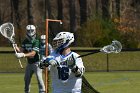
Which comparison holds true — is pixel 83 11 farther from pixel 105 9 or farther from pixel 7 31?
pixel 7 31

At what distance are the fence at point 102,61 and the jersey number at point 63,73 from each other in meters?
20.8

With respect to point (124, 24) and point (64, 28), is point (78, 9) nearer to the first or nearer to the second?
point (64, 28)

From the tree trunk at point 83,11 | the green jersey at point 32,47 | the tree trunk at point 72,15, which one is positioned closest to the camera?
the green jersey at point 32,47

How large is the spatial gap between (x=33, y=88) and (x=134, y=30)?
36.4 meters

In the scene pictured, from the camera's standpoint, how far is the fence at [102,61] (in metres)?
31.3

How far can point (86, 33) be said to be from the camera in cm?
5556

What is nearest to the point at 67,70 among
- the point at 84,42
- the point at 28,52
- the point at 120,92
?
the point at 28,52

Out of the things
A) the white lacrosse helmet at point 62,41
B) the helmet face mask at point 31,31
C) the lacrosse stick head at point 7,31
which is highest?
the white lacrosse helmet at point 62,41

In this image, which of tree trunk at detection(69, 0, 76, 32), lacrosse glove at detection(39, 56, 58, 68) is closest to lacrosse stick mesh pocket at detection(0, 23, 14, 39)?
lacrosse glove at detection(39, 56, 58, 68)

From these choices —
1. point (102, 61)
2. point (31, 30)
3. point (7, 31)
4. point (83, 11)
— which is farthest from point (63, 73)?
point (83, 11)

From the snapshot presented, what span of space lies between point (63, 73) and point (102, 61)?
81.7 ft

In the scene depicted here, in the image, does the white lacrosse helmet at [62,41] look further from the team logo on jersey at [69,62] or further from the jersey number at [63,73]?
the jersey number at [63,73]

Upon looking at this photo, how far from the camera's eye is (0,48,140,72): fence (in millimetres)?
31344

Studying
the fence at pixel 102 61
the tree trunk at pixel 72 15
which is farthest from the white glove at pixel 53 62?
the tree trunk at pixel 72 15
